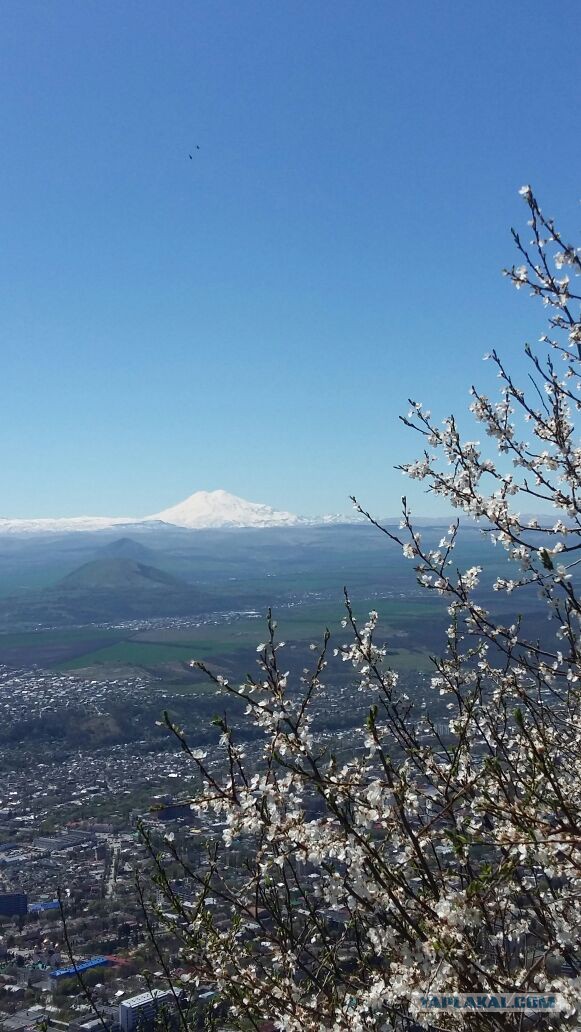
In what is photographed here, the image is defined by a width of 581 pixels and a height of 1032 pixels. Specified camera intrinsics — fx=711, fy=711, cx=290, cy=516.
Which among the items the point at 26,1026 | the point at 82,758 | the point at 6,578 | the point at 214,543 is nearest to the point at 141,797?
the point at 82,758

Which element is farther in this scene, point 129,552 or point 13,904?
point 129,552

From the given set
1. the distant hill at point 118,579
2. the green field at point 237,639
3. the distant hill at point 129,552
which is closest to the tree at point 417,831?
the green field at point 237,639

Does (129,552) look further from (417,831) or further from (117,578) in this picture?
(417,831)

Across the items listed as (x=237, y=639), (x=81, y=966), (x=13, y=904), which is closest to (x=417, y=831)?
(x=81, y=966)

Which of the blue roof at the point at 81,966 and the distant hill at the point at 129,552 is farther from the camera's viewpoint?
the distant hill at the point at 129,552

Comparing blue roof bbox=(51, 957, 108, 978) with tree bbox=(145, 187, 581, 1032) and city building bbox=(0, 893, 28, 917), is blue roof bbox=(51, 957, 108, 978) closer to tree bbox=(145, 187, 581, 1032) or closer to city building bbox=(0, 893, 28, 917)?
city building bbox=(0, 893, 28, 917)

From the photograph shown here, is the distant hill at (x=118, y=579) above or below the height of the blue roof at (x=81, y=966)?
below

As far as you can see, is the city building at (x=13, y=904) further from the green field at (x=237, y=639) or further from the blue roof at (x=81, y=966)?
the green field at (x=237, y=639)

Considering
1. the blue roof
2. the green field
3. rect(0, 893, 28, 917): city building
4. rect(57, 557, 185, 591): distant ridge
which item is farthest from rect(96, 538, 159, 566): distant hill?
the blue roof

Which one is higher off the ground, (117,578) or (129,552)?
(129,552)

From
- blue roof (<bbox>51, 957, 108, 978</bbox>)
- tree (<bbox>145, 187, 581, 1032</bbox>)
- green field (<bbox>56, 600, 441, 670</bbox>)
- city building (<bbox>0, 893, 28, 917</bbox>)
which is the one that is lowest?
green field (<bbox>56, 600, 441, 670</bbox>)
